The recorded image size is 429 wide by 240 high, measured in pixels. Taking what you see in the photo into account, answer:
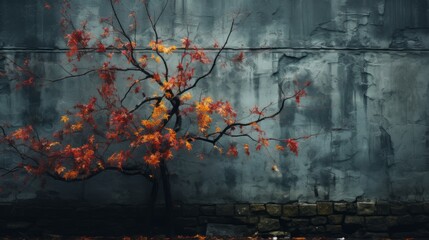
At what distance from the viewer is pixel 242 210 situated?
7.24 metres

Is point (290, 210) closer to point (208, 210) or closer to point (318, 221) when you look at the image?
point (318, 221)

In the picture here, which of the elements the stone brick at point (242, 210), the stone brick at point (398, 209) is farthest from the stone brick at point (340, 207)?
the stone brick at point (242, 210)

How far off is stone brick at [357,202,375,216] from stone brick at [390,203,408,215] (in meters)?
0.27

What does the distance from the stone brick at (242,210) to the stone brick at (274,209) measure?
284 mm

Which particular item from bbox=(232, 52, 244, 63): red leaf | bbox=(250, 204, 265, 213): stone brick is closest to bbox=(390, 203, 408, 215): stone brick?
bbox=(250, 204, 265, 213): stone brick

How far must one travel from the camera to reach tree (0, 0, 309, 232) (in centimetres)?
686

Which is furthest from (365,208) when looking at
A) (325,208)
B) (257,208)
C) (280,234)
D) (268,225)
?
(257,208)

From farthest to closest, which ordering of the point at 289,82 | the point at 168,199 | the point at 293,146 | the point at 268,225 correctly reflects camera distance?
the point at 289,82 → the point at 268,225 → the point at 168,199 → the point at 293,146

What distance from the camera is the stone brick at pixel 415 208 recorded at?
7.26 metres

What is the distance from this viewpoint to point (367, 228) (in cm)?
726

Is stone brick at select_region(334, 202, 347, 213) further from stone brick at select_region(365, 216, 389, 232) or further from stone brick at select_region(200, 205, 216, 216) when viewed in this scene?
stone brick at select_region(200, 205, 216, 216)

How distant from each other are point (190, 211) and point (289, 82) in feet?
7.61

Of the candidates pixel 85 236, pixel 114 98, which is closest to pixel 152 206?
pixel 85 236

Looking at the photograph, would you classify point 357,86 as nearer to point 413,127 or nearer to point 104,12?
point 413,127
